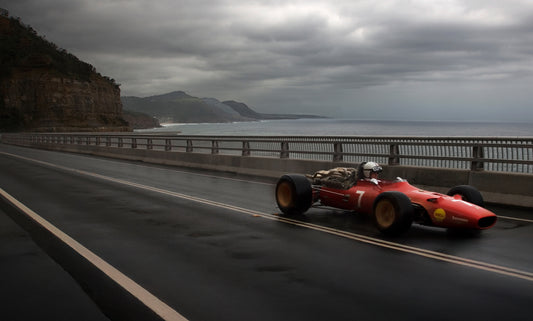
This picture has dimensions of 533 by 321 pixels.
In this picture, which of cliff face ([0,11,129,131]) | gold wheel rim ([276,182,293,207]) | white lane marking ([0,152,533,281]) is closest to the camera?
white lane marking ([0,152,533,281])

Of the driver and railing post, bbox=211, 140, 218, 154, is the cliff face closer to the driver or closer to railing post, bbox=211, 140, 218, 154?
railing post, bbox=211, 140, 218, 154

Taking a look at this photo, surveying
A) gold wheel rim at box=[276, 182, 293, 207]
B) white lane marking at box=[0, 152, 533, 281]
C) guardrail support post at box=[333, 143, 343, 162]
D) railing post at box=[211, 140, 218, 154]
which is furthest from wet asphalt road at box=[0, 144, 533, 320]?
railing post at box=[211, 140, 218, 154]

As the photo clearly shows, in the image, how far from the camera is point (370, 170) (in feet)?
32.2

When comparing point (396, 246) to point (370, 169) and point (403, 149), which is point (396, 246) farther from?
point (403, 149)

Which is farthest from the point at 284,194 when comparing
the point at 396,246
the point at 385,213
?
the point at 396,246

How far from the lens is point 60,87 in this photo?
110 m

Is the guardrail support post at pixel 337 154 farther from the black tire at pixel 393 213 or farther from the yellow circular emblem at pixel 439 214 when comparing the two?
the yellow circular emblem at pixel 439 214

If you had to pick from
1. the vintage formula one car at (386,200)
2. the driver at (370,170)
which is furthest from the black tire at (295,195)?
the driver at (370,170)

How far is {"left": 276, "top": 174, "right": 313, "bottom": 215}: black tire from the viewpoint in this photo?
10.4 metres

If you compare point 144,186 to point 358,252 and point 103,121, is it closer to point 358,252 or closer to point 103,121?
point 358,252

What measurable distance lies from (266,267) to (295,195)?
12.5 ft

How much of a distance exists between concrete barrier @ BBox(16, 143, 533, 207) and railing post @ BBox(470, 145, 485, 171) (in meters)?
0.20

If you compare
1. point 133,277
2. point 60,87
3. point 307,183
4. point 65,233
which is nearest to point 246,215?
point 307,183

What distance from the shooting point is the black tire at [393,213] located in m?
8.26
